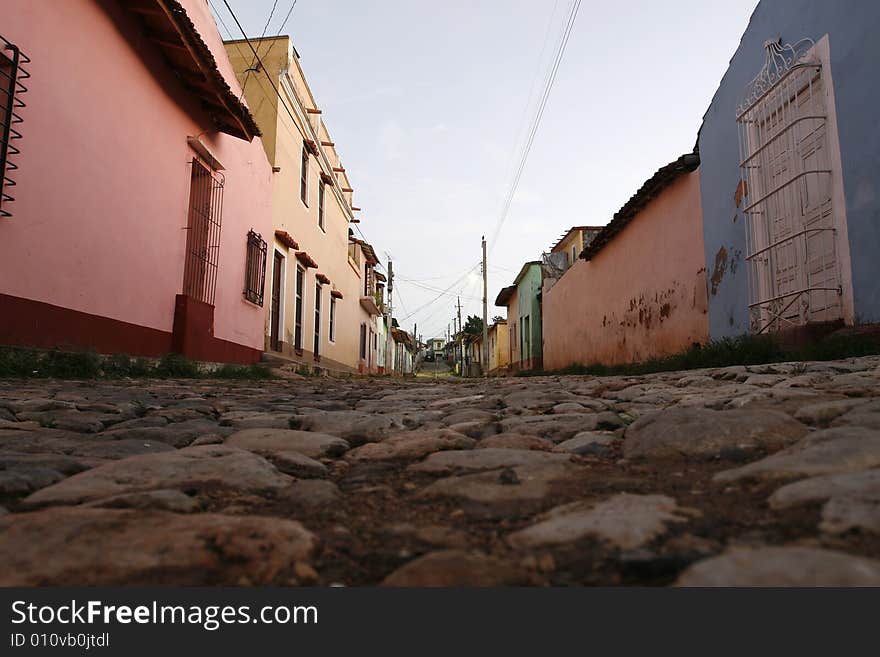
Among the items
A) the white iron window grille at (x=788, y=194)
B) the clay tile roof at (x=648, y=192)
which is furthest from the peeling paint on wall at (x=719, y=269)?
the clay tile roof at (x=648, y=192)

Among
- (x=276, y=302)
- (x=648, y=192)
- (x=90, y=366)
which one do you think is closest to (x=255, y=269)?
(x=276, y=302)

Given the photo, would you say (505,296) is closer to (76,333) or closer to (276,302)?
(276,302)

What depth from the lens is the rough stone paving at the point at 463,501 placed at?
0.84 metres

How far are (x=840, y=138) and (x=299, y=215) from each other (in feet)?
29.3

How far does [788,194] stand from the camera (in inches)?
202

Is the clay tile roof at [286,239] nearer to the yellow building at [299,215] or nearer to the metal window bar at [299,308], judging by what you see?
A: the yellow building at [299,215]

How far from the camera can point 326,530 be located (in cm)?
106

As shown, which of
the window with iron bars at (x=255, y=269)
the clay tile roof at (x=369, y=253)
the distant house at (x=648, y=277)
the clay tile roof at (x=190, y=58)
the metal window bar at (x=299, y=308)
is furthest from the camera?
the clay tile roof at (x=369, y=253)

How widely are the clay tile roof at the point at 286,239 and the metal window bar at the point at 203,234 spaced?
251 cm

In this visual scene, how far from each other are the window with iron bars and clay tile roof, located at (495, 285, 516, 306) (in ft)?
50.5

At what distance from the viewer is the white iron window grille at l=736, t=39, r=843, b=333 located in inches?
181

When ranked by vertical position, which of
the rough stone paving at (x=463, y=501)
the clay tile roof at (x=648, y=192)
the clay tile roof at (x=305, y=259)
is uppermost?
the clay tile roof at (x=648, y=192)

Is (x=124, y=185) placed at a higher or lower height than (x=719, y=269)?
higher

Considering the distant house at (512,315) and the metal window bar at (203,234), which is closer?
the metal window bar at (203,234)
